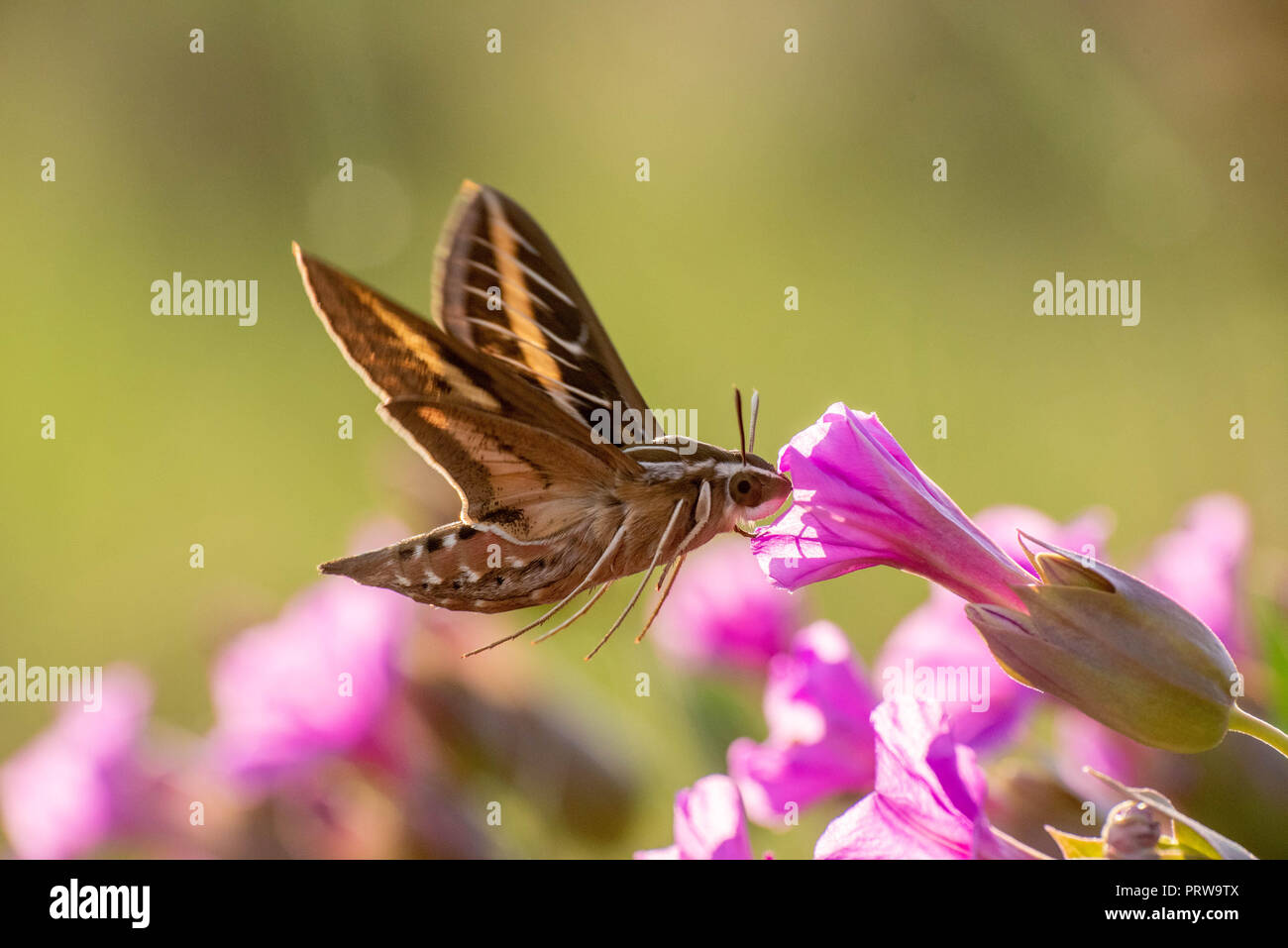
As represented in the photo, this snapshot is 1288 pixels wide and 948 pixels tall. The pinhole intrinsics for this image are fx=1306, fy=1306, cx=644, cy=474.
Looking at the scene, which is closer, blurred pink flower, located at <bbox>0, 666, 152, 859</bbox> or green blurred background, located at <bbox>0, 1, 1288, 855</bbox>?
blurred pink flower, located at <bbox>0, 666, 152, 859</bbox>

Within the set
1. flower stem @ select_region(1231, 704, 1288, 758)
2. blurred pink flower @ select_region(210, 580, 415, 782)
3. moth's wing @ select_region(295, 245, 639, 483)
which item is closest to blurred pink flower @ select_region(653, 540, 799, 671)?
blurred pink flower @ select_region(210, 580, 415, 782)

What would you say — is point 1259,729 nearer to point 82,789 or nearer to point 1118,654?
point 1118,654

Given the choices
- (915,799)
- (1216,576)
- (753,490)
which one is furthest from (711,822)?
(1216,576)

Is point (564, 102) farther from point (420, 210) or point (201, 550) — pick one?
point (201, 550)

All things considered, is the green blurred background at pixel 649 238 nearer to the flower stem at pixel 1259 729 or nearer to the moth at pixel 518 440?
the moth at pixel 518 440

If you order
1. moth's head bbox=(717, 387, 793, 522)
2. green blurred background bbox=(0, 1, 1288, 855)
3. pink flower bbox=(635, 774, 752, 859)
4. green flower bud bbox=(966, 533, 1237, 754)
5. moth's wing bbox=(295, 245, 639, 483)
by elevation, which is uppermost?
green blurred background bbox=(0, 1, 1288, 855)

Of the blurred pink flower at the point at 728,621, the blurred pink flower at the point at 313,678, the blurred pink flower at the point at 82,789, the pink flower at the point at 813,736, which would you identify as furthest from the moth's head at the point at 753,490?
the blurred pink flower at the point at 82,789

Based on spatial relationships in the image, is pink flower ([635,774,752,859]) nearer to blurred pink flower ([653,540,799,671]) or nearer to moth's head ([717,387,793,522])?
moth's head ([717,387,793,522])
